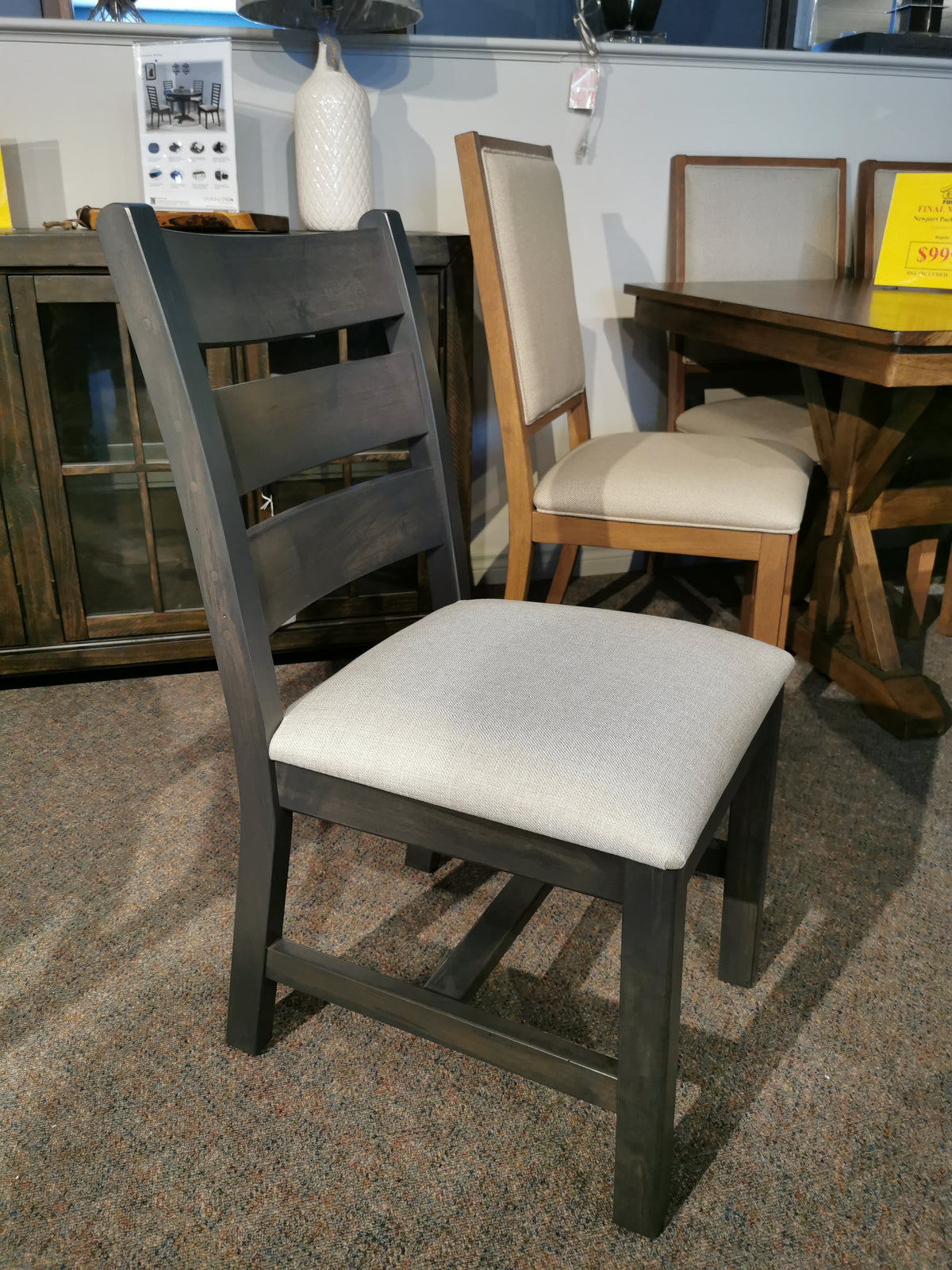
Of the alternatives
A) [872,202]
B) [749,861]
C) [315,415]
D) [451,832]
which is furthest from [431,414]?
[872,202]

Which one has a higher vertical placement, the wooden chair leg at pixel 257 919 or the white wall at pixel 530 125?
the white wall at pixel 530 125

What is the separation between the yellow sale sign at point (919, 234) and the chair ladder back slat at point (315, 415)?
0.92 m

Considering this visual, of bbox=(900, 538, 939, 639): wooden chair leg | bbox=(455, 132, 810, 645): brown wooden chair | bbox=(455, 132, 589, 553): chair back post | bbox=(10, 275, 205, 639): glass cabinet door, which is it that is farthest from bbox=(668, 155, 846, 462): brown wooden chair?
bbox=(10, 275, 205, 639): glass cabinet door

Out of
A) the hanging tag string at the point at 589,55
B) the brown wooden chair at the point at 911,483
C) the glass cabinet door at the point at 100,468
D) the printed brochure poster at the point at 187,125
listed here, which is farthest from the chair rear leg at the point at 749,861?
the hanging tag string at the point at 589,55

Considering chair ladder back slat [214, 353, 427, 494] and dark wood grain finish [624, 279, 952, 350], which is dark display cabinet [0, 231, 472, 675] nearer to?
dark wood grain finish [624, 279, 952, 350]

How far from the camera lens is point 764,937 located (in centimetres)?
118

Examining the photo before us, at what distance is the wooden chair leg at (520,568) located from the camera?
63.1 inches

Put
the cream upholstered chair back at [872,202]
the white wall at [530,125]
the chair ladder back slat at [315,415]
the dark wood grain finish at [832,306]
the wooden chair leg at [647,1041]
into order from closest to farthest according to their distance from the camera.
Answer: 1. the wooden chair leg at [647,1041]
2. the chair ladder back slat at [315,415]
3. the dark wood grain finish at [832,306]
4. the white wall at [530,125]
5. the cream upholstered chair back at [872,202]

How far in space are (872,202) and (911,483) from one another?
36.5 inches

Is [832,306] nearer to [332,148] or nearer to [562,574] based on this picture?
[562,574]

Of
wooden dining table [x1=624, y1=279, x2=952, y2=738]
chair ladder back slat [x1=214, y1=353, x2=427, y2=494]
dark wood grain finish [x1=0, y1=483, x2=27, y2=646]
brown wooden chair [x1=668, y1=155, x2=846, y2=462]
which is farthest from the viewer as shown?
brown wooden chair [x1=668, y1=155, x2=846, y2=462]

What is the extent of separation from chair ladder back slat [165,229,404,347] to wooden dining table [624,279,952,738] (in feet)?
2.26

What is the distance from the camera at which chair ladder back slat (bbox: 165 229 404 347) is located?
0.77 m

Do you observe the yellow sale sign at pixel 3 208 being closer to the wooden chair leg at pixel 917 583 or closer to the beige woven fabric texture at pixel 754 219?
the beige woven fabric texture at pixel 754 219
